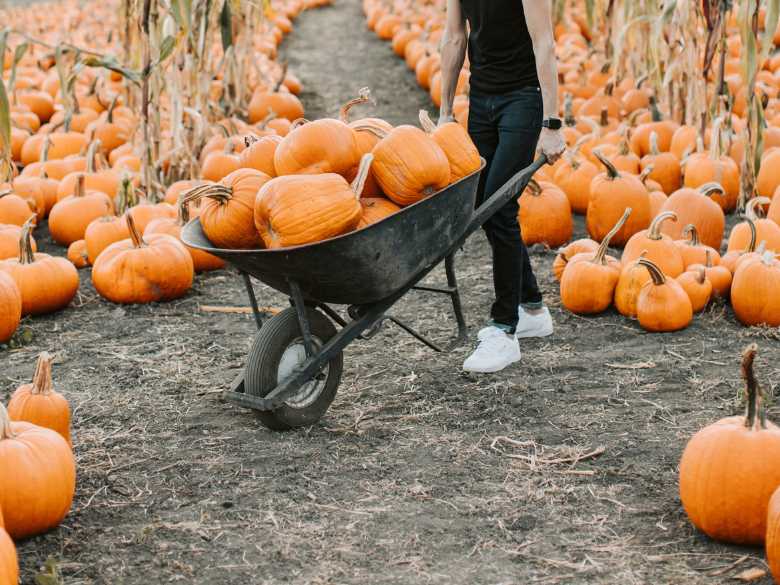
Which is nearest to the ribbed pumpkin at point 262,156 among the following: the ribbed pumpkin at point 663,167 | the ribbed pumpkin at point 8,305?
the ribbed pumpkin at point 8,305

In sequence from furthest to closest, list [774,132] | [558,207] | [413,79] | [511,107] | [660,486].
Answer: [413,79] < [774,132] < [558,207] < [511,107] < [660,486]

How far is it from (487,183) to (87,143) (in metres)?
4.51

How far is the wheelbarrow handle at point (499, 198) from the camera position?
3527mm

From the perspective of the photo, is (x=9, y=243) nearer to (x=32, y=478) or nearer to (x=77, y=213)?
(x=77, y=213)

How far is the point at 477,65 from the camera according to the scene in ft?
13.1

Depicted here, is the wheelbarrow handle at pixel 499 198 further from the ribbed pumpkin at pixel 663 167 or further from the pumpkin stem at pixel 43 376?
the ribbed pumpkin at pixel 663 167

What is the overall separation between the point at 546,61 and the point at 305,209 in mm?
1317

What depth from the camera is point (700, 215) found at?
524cm

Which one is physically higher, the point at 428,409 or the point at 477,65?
the point at 477,65

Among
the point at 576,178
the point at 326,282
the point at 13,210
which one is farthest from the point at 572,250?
the point at 13,210

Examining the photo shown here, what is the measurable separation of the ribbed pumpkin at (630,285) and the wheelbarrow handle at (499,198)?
1.03m

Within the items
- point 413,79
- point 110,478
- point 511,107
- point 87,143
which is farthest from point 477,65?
point 413,79

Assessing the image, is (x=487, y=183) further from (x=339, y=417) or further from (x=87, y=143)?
Result: (x=87, y=143)

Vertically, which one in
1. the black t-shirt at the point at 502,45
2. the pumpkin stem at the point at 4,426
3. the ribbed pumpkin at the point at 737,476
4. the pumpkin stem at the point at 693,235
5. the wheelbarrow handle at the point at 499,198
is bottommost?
the pumpkin stem at the point at 693,235
